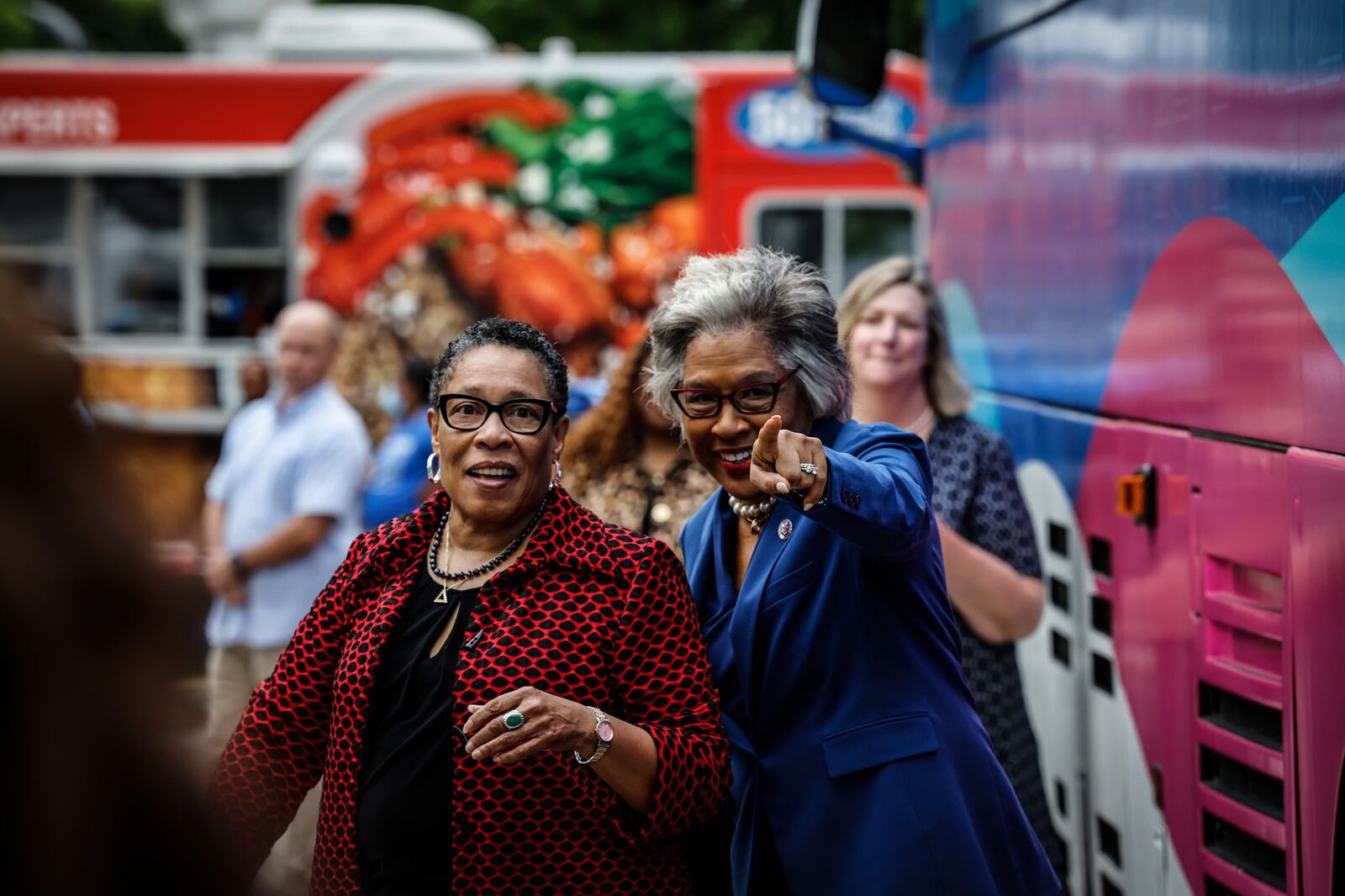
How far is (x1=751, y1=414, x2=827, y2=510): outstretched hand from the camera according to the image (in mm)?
2320

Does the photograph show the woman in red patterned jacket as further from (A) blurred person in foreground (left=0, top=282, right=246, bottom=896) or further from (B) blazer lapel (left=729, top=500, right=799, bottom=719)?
(A) blurred person in foreground (left=0, top=282, right=246, bottom=896)

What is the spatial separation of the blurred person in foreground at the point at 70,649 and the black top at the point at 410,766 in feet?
4.24

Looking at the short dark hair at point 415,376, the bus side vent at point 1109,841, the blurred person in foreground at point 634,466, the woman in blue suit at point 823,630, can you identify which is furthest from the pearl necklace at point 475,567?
the short dark hair at point 415,376

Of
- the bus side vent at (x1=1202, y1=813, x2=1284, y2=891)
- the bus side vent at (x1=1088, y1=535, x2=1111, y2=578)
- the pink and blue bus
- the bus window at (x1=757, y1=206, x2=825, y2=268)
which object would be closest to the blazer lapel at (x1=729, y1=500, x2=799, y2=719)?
the pink and blue bus

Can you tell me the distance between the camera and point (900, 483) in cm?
243

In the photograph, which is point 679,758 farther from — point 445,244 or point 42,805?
point 445,244

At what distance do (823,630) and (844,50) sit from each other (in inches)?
152

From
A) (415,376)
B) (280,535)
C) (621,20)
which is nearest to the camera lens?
(280,535)

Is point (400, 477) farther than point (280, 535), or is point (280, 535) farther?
point (400, 477)

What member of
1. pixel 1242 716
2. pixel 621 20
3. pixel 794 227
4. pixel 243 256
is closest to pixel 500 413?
pixel 1242 716

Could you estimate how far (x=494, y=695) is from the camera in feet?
8.23

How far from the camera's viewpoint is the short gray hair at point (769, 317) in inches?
106

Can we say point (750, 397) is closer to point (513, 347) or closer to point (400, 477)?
point (513, 347)

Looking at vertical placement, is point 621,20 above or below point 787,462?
above
